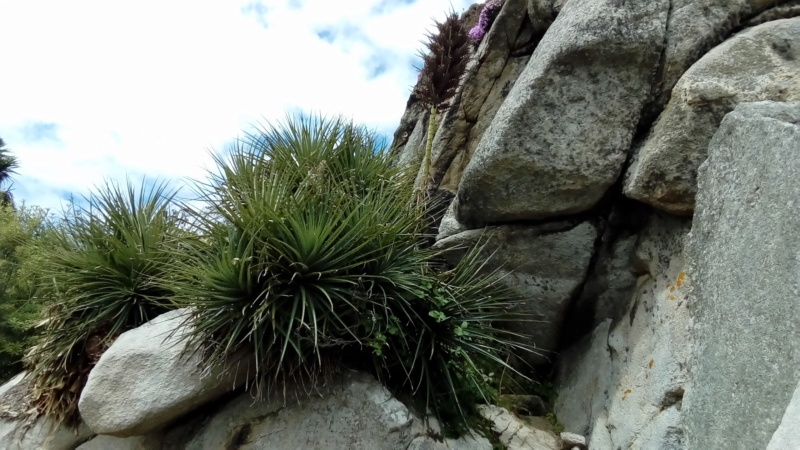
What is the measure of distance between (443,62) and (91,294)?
3994 mm

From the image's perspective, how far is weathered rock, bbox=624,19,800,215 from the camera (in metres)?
4.15

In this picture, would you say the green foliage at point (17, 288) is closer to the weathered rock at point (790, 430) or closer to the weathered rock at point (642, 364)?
the weathered rock at point (642, 364)

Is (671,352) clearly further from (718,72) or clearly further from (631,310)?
(718,72)

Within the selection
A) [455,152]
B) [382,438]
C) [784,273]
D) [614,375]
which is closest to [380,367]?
[382,438]

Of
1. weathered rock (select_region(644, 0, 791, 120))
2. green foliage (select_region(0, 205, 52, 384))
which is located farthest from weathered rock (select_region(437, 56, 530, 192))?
green foliage (select_region(0, 205, 52, 384))

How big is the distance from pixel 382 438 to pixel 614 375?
1853mm

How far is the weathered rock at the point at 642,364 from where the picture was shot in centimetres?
414

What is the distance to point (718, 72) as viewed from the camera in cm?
434

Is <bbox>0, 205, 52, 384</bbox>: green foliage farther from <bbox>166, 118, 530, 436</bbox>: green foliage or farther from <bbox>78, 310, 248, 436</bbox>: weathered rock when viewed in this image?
<bbox>166, 118, 530, 436</bbox>: green foliage

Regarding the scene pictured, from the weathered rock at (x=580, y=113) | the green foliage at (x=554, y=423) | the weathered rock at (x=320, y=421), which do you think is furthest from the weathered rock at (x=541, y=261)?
the weathered rock at (x=320, y=421)

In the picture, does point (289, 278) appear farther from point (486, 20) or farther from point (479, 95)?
point (486, 20)

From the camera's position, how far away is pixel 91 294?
5.45 metres

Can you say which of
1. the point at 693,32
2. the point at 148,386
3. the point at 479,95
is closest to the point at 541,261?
the point at 693,32

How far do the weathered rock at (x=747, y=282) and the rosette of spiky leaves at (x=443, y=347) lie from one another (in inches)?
72.4
